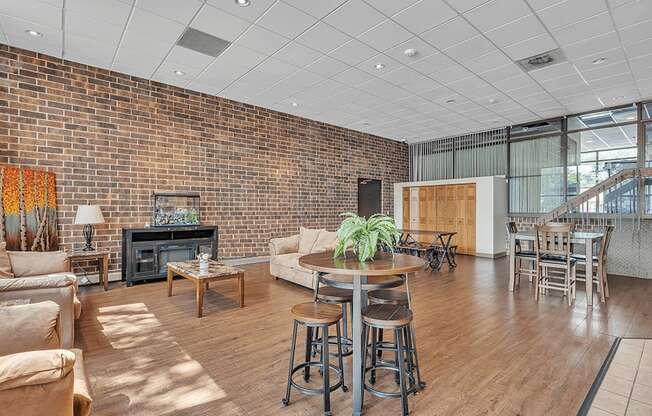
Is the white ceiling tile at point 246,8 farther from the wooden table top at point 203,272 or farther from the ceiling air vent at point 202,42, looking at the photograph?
the wooden table top at point 203,272

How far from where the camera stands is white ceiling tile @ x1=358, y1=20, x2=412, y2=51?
400 cm

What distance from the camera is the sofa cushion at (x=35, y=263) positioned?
3.58 metres

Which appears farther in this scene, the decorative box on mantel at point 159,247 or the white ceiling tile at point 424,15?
the decorative box on mantel at point 159,247

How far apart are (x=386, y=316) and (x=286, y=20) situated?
11.4 feet

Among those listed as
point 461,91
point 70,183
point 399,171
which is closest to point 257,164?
point 70,183

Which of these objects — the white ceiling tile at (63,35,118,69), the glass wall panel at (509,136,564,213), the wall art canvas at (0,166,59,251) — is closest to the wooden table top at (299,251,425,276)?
the white ceiling tile at (63,35,118,69)

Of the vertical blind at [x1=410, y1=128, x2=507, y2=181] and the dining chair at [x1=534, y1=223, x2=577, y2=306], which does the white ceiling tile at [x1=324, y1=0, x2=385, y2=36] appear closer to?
the dining chair at [x1=534, y1=223, x2=577, y2=306]

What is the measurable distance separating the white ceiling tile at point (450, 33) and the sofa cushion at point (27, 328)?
448 centimetres

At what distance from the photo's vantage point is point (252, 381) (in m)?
2.36

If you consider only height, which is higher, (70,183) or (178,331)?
(70,183)

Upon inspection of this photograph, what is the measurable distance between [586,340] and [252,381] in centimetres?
302

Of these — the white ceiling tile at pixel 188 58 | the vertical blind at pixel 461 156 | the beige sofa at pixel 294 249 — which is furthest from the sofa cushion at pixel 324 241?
the vertical blind at pixel 461 156

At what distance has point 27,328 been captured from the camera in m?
1.51

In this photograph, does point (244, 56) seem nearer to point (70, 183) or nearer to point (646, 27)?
point (70, 183)
